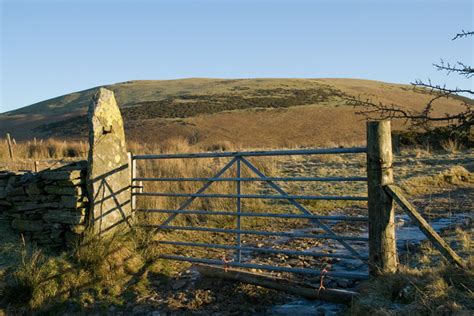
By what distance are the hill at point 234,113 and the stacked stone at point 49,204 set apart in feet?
72.1

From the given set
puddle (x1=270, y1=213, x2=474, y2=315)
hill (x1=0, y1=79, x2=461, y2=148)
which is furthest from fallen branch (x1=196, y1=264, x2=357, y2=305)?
hill (x1=0, y1=79, x2=461, y2=148)

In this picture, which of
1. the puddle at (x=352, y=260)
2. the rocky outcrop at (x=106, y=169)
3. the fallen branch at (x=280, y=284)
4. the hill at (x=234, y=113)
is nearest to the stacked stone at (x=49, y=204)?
the rocky outcrop at (x=106, y=169)

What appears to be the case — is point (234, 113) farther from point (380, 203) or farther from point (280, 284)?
point (380, 203)

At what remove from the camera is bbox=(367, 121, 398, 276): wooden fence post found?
5492mm

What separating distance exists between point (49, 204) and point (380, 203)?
15.7 ft

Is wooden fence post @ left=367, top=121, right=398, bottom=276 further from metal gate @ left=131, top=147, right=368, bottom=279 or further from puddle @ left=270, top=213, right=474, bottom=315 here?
puddle @ left=270, top=213, right=474, bottom=315

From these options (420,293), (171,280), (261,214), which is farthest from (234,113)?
(420,293)

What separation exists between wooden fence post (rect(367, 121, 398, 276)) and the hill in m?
24.1

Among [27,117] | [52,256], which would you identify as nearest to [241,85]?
[27,117]

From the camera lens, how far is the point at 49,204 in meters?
7.36

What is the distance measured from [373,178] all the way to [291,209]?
5687mm

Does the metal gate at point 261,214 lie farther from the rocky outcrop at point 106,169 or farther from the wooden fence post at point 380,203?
the rocky outcrop at point 106,169

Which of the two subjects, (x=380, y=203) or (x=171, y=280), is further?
(x=171, y=280)

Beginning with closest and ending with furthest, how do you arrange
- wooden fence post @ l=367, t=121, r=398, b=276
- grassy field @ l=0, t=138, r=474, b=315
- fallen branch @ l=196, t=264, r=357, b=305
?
grassy field @ l=0, t=138, r=474, b=315
wooden fence post @ l=367, t=121, r=398, b=276
fallen branch @ l=196, t=264, r=357, b=305
